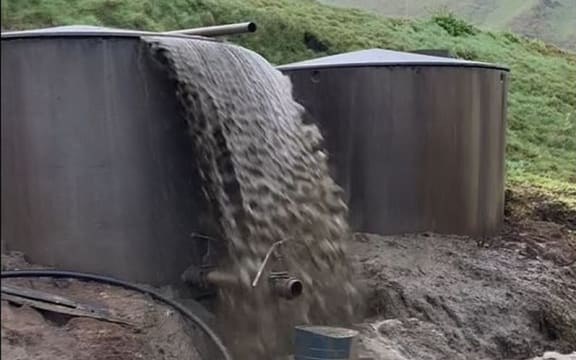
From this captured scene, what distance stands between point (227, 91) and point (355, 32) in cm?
685

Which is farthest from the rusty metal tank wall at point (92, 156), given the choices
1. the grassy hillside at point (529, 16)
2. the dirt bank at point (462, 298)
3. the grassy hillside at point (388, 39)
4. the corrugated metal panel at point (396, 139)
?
the grassy hillside at point (529, 16)

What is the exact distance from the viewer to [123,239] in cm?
473

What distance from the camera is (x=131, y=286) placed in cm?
458

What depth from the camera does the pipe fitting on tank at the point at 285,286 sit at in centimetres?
470

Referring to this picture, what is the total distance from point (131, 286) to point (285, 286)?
0.77 m

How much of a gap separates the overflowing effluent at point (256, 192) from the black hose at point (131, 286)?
463mm

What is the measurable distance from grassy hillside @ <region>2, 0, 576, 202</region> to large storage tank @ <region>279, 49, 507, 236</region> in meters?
2.60

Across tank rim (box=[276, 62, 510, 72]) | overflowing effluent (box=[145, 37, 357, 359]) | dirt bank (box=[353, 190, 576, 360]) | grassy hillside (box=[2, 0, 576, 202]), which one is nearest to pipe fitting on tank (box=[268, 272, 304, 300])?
overflowing effluent (box=[145, 37, 357, 359])

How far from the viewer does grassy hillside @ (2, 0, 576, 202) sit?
940 centimetres

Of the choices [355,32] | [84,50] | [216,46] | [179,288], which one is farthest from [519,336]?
[355,32]

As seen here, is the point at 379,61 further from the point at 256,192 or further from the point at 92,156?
the point at 92,156

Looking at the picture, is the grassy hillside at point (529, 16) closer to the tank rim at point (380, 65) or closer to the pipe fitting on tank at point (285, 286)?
the tank rim at point (380, 65)

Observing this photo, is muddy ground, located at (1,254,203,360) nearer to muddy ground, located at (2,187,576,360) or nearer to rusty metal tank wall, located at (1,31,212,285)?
muddy ground, located at (2,187,576,360)

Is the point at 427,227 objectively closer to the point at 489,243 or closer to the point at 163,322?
the point at 489,243
